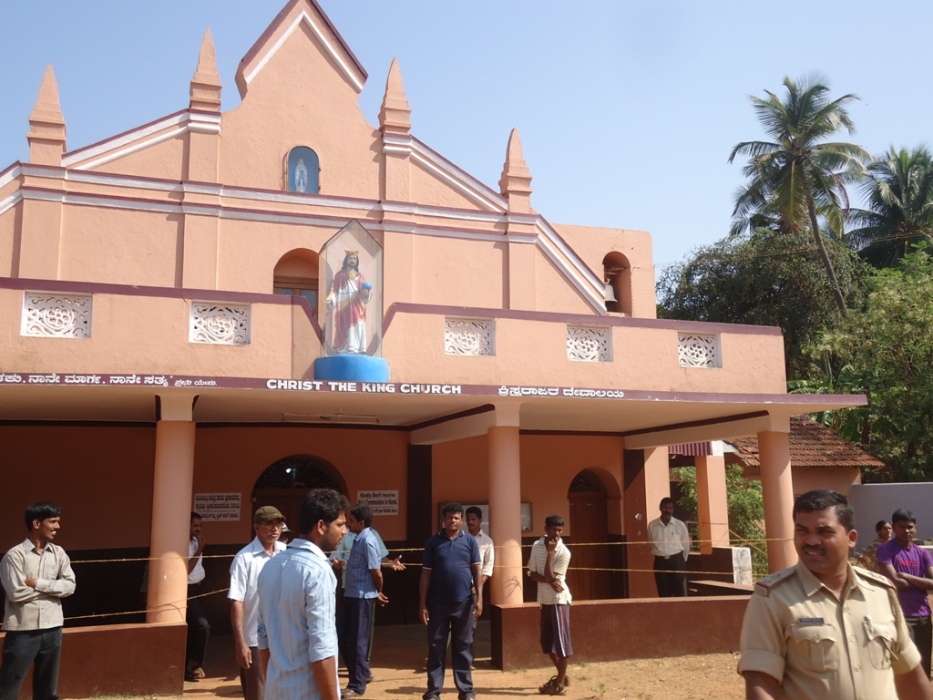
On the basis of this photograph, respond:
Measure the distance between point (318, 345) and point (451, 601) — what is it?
10.6 ft

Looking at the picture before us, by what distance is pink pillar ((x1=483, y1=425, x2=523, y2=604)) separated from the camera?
33.8ft

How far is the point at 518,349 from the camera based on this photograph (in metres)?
10.6

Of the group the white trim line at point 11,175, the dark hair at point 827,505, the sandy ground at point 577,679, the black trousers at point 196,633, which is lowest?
the sandy ground at point 577,679

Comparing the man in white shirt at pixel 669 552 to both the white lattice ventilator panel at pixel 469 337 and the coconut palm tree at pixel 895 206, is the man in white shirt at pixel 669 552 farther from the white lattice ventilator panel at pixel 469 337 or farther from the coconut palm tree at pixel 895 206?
the coconut palm tree at pixel 895 206

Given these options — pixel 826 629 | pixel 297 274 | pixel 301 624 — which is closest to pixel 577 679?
pixel 301 624

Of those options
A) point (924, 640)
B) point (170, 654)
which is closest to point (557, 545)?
point (924, 640)

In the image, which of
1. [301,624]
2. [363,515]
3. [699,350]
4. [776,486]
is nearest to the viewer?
[301,624]

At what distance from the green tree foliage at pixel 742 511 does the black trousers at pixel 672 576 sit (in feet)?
14.6

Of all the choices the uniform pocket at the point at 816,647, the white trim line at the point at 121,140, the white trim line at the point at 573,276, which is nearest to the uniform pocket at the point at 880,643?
the uniform pocket at the point at 816,647

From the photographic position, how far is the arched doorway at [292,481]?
529 inches

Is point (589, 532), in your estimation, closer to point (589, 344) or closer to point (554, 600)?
point (589, 344)

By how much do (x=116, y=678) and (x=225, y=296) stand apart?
3.94 m

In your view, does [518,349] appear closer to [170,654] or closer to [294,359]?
[294,359]

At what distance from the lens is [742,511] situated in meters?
17.7
